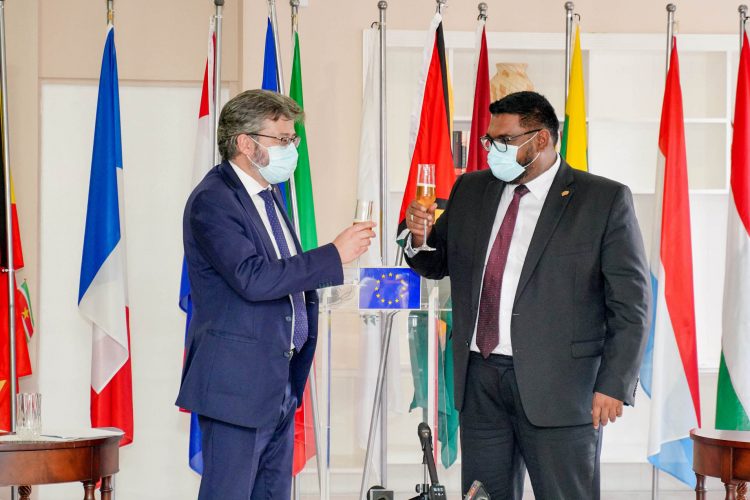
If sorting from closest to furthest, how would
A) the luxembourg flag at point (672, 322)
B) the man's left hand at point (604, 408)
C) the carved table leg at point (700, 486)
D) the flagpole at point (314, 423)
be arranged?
the man's left hand at point (604, 408) → the flagpole at point (314, 423) → the carved table leg at point (700, 486) → the luxembourg flag at point (672, 322)

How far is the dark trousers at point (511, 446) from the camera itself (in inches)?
110

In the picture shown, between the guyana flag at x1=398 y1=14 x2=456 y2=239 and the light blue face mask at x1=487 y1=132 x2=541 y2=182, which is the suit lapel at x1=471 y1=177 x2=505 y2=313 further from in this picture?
the guyana flag at x1=398 y1=14 x2=456 y2=239

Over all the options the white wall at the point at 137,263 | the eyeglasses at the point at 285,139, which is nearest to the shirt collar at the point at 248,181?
the eyeglasses at the point at 285,139

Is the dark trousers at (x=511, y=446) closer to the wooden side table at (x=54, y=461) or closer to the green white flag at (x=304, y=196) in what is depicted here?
the wooden side table at (x=54, y=461)

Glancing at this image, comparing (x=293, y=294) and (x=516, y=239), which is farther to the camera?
(x=516, y=239)

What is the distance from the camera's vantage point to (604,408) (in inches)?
109

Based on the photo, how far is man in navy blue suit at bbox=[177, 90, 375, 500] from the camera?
105 inches

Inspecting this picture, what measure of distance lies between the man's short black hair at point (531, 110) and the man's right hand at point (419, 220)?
38cm

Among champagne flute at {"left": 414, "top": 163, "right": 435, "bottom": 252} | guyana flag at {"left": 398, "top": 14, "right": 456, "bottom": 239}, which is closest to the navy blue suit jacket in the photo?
champagne flute at {"left": 414, "top": 163, "right": 435, "bottom": 252}

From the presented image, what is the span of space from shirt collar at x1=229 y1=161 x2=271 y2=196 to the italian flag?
2.58 metres

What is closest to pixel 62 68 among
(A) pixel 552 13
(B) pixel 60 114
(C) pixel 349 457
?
(B) pixel 60 114

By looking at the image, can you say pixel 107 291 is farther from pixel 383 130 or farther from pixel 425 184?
pixel 425 184

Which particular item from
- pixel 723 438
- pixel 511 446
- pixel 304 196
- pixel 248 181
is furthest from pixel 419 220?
pixel 304 196

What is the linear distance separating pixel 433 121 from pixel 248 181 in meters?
1.80
